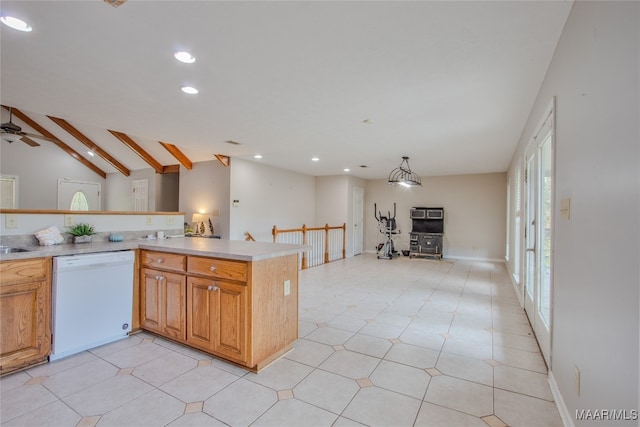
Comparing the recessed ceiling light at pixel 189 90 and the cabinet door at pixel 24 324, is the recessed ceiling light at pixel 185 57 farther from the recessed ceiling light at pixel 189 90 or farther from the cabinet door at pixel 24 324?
the cabinet door at pixel 24 324

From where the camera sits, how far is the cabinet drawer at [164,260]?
2709mm

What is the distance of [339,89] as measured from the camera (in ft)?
9.23

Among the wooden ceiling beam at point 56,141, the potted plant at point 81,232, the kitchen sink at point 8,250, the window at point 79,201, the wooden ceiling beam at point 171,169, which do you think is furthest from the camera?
the window at point 79,201

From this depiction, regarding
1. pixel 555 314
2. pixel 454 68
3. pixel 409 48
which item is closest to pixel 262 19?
pixel 409 48

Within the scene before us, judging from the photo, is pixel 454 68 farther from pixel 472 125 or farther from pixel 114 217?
pixel 114 217

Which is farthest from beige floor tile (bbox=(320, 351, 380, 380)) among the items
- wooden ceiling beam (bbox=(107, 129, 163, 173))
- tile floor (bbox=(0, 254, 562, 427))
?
wooden ceiling beam (bbox=(107, 129, 163, 173))

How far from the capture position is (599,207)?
A: 52.4 inches

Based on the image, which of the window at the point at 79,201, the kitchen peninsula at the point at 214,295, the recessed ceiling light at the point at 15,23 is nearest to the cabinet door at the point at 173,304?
the kitchen peninsula at the point at 214,295

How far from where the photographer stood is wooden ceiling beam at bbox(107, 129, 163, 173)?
6.80 m

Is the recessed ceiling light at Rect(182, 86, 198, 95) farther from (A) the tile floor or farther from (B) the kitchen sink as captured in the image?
(A) the tile floor

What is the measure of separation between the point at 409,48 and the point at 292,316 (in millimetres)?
2376

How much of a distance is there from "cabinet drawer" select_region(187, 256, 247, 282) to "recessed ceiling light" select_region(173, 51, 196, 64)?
5.22ft

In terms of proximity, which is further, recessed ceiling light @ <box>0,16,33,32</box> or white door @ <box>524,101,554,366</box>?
white door @ <box>524,101,554,366</box>
